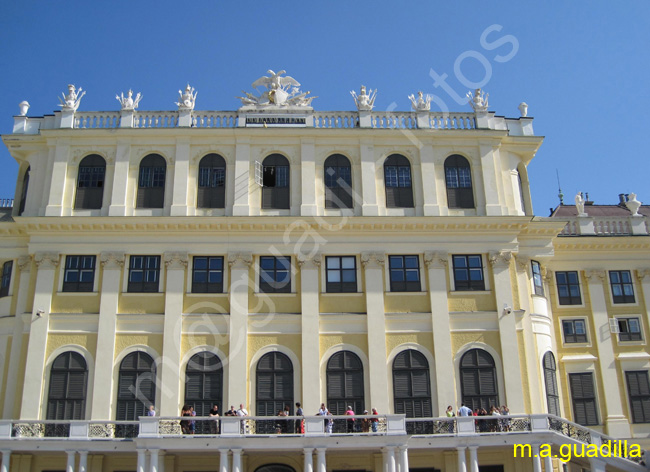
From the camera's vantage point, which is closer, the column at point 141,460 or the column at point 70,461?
the column at point 141,460

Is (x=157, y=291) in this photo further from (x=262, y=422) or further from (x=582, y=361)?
(x=582, y=361)

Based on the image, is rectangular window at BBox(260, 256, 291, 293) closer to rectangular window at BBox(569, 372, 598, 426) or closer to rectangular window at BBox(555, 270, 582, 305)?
rectangular window at BBox(555, 270, 582, 305)

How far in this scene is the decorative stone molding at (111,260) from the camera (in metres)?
31.2

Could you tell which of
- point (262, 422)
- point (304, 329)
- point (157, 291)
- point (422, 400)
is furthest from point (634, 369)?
point (157, 291)

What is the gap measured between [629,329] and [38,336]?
28.8m

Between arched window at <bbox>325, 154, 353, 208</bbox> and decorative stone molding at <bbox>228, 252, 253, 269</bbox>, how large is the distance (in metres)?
4.64

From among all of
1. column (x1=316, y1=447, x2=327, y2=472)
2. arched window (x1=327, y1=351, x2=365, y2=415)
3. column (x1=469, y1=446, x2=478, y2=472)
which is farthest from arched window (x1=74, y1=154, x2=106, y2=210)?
column (x1=469, y1=446, x2=478, y2=472)

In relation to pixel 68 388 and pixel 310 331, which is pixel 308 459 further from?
pixel 68 388

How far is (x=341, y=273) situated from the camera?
3178 cm

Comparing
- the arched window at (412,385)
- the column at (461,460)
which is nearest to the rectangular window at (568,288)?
the arched window at (412,385)

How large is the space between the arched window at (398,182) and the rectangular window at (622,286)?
39.1ft

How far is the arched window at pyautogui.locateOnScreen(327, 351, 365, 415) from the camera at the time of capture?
29.9m

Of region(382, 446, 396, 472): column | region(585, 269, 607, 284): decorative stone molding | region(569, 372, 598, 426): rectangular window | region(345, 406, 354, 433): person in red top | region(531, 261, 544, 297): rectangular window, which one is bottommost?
region(382, 446, 396, 472): column

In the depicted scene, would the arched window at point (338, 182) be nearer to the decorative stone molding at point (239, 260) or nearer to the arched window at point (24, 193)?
the decorative stone molding at point (239, 260)
